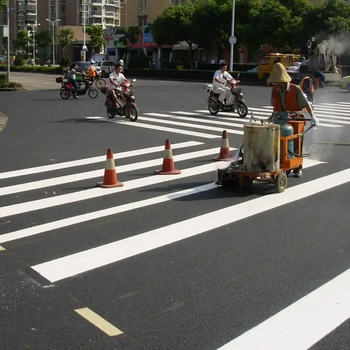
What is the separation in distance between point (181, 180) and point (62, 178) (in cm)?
196

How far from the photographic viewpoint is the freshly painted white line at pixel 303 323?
160 inches

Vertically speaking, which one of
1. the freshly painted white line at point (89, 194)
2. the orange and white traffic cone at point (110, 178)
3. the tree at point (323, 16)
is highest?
the tree at point (323, 16)

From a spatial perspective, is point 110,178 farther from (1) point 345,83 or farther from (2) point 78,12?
(2) point 78,12

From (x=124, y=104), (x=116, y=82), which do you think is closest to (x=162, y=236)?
(x=124, y=104)

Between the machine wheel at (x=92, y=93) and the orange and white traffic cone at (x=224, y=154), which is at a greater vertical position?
the machine wheel at (x=92, y=93)

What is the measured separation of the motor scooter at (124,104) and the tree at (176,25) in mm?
42894

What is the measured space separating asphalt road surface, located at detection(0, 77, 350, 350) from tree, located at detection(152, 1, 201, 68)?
1993 inches

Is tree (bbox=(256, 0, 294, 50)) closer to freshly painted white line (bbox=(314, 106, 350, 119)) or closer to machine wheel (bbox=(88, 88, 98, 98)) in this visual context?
machine wheel (bbox=(88, 88, 98, 98))

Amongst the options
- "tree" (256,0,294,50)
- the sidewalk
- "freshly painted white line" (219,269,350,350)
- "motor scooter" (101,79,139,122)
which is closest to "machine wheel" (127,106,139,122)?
"motor scooter" (101,79,139,122)

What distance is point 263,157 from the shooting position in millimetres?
8289

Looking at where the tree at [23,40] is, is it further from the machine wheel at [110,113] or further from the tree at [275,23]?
the machine wheel at [110,113]

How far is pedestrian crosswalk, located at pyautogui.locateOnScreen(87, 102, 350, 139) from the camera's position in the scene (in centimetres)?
1571

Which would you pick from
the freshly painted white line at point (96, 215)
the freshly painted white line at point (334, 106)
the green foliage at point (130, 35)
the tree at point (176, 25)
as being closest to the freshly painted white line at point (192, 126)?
the freshly painted white line at point (96, 215)

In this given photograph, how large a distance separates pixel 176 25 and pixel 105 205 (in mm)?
55203
